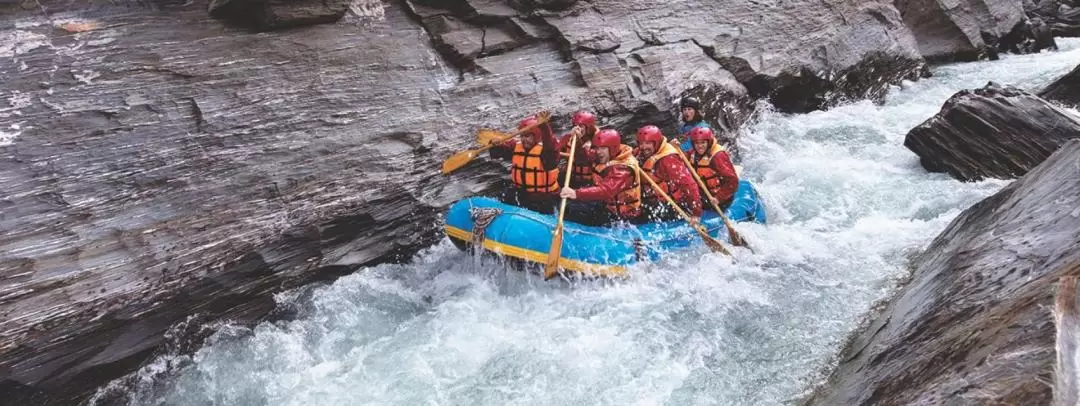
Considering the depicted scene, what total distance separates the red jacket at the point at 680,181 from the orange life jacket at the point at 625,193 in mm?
263

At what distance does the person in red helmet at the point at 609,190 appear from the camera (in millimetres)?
6492

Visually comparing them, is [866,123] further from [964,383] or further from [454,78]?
[964,383]

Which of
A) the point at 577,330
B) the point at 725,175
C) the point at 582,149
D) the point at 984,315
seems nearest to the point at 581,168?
the point at 582,149

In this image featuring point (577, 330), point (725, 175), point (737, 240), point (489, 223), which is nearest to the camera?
point (577, 330)

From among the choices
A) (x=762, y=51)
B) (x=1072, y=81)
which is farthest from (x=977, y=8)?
(x=762, y=51)

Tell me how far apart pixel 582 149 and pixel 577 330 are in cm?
237

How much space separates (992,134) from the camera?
27.1 ft

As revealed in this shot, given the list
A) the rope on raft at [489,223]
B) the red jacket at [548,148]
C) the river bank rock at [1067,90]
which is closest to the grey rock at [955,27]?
the river bank rock at [1067,90]

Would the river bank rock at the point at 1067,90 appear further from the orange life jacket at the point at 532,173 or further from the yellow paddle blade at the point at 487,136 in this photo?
the yellow paddle blade at the point at 487,136

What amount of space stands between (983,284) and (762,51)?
8140mm

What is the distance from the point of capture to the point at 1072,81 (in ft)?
33.0

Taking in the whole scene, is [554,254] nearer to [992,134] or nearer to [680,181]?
[680,181]

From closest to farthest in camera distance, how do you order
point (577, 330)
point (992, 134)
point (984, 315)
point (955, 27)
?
1. point (984, 315)
2. point (577, 330)
3. point (992, 134)
4. point (955, 27)

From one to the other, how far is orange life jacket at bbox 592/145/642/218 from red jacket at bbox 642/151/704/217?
263 mm
